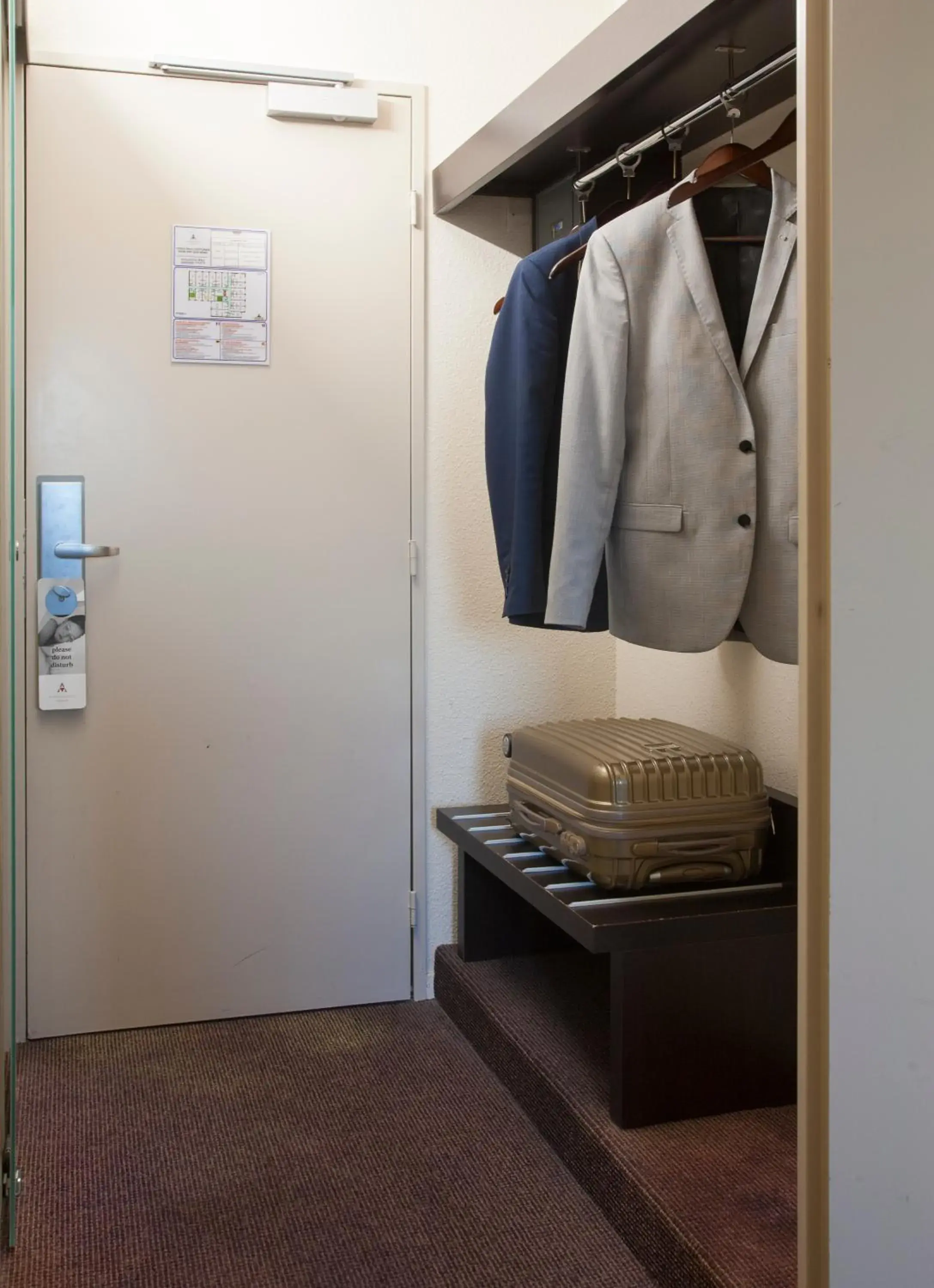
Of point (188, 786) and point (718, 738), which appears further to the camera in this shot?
point (188, 786)

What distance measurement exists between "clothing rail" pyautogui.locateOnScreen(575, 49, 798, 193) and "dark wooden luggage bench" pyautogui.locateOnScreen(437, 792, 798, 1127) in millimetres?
1226

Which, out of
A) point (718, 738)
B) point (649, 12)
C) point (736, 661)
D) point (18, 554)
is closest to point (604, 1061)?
point (718, 738)

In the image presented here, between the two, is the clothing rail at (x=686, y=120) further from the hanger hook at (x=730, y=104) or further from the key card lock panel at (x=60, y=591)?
the key card lock panel at (x=60, y=591)

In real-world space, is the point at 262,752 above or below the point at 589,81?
below

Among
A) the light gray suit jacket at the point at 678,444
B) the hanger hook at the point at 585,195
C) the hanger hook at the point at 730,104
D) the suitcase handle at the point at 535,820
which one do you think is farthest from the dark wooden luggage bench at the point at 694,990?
the hanger hook at the point at 585,195

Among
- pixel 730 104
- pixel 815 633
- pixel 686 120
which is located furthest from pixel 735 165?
pixel 815 633

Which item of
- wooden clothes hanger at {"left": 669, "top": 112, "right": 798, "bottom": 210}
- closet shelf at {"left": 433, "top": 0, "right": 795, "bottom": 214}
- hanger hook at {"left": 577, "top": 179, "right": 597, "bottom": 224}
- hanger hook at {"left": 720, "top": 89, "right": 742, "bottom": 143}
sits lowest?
wooden clothes hanger at {"left": 669, "top": 112, "right": 798, "bottom": 210}

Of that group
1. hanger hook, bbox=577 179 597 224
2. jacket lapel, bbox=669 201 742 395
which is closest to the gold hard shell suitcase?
jacket lapel, bbox=669 201 742 395

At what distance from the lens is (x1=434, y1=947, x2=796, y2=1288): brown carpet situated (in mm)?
1620

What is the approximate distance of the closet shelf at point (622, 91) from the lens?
5.72ft

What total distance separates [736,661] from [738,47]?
124 cm

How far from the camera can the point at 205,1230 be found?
184 centimetres

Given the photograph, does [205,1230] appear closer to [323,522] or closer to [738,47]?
[323,522]

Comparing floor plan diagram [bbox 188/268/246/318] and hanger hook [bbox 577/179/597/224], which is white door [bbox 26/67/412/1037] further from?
hanger hook [bbox 577/179/597/224]
